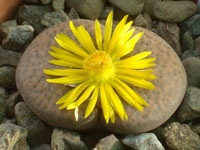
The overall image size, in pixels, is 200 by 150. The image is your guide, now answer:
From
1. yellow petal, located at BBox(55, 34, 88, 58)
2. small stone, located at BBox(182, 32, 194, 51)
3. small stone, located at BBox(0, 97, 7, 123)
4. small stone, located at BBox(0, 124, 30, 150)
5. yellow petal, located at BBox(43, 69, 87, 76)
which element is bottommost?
small stone, located at BBox(0, 97, 7, 123)

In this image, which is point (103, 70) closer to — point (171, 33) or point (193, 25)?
point (171, 33)

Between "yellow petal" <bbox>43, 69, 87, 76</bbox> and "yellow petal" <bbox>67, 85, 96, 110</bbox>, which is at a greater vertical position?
"yellow petal" <bbox>43, 69, 87, 76</bbox>

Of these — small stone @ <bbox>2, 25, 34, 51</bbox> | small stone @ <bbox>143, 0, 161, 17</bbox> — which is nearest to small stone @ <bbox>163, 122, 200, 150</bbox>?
small stone @ <bbox>143, 0, 161, 17</bbox>

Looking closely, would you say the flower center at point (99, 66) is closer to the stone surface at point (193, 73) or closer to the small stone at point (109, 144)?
the small stone at point (109, 144)

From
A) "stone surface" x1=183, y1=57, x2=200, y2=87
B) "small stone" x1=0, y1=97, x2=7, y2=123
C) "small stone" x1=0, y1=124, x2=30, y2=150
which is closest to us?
"small stone" x1=0, y1=124, x2=30, y2=150

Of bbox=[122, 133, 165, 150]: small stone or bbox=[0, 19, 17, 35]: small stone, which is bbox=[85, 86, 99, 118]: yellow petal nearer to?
bbox=[122, 133, 165, 150]: small stone

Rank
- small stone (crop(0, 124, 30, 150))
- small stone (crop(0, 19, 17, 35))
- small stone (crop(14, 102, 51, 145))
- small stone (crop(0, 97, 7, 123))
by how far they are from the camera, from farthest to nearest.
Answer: small stone (crop(0, 19, 17, 35)) → small stone (crop(0, 97, 7, 123)) → small stone (crop(14, 102, 51, 145)) → small stone (crop(0, 124, 30, 150))
